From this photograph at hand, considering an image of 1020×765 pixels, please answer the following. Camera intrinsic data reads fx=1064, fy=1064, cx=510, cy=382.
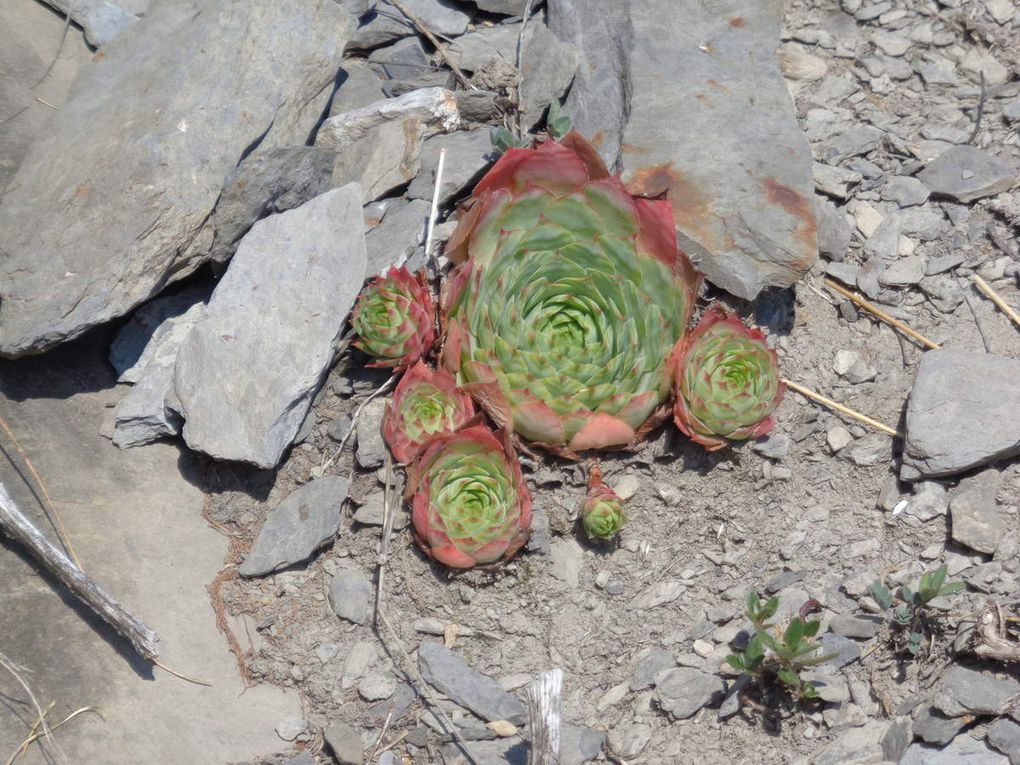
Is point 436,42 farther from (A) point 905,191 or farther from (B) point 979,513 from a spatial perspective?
(B) point 979,513

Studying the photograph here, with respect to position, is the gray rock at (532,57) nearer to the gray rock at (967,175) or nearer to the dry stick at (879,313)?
the dry stick at (879,313)

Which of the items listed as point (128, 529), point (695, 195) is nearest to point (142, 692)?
point (128, 529)

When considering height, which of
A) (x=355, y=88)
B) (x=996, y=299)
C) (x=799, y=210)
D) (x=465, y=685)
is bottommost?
(x=465, y=685)

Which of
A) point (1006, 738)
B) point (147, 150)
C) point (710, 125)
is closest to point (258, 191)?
point (147, 150)

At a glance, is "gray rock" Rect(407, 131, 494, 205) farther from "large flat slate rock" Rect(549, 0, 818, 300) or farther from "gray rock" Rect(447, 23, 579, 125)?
"large flat slate rock" Rect(549, 0, 818, 300)

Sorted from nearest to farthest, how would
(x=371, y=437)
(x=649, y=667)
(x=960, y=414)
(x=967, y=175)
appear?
(x=649, y=667)
(x=960, y=414)
(x=371, y=437)
(x=967, y=175)

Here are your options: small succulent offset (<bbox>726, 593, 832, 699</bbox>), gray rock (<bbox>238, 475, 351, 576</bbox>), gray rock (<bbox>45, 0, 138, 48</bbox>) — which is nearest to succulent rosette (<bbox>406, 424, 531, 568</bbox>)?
gray rock (<bbox>238, 475, 351, 576</bbox>)
